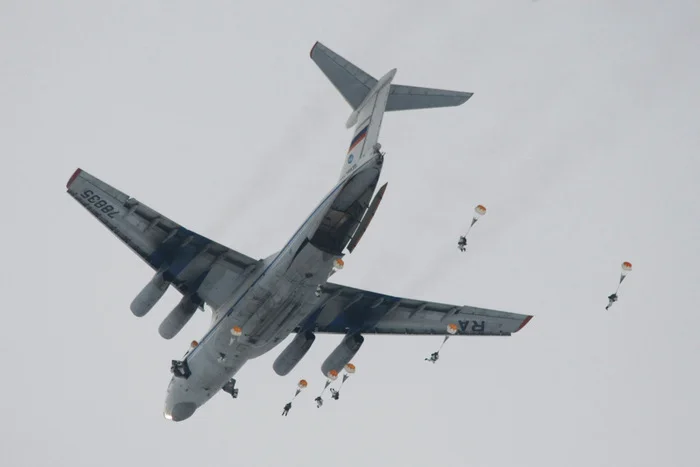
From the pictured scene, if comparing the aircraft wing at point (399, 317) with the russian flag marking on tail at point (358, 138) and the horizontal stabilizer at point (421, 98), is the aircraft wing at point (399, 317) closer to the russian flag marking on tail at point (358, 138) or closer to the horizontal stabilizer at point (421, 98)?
the russian flag marking on tail at point (358, 138)

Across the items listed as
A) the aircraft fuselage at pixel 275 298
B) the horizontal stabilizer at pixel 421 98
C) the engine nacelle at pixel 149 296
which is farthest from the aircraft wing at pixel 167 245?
the horizontal stabilizer at pixel 421 98

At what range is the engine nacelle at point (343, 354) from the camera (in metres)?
40.9

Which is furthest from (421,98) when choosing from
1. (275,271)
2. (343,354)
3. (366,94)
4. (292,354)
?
(292,354)

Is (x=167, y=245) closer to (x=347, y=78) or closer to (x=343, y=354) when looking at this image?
(x=343, y=354)

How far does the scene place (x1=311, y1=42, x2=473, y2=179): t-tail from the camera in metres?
37.5

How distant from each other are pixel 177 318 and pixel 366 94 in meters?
10.3

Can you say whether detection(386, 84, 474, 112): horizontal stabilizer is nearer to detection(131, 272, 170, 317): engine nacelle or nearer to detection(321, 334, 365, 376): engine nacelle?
detection(321, 334, 365, 376): engine nacelle

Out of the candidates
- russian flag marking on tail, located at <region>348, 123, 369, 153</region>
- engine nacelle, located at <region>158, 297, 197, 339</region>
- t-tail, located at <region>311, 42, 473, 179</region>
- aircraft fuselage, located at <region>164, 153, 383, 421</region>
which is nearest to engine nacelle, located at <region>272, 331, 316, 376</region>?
aircraft fuselage, located at <region>164, 153, 383, 421</region>

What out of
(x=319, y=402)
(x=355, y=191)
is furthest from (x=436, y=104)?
(x=319, y=402)

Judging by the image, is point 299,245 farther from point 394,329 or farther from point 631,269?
point 631,269

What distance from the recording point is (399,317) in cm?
4234

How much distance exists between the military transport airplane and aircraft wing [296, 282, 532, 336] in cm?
5

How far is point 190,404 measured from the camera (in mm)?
39938

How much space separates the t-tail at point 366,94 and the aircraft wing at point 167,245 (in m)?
5.59
